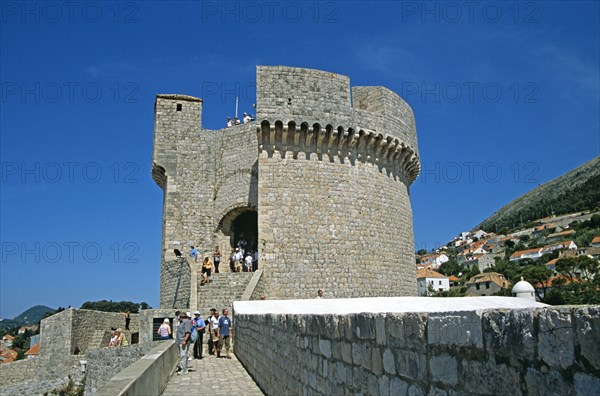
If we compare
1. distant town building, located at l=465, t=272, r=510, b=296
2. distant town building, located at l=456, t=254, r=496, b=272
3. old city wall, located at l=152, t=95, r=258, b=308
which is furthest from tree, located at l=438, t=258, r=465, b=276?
old city wall, located at l=152, t=95, r=258, b=308

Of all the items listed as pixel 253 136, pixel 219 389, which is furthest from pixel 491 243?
pixel 219 389

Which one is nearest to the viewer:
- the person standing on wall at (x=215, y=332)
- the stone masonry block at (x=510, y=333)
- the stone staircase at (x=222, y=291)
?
the stone masonry block at (x=510, y=333)

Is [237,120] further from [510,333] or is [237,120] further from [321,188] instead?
[510,333]

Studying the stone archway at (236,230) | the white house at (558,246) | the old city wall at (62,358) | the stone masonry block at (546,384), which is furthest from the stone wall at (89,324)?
the white house at (558,246)

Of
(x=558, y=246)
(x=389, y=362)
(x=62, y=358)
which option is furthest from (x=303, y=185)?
(x=558, y=246)

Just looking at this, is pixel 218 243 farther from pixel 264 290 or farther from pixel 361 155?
pixel 361 155

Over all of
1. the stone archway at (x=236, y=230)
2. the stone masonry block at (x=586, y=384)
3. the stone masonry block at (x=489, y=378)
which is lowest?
the stone masonry block at (x=489, y=378)

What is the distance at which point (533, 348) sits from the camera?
1.72 meters

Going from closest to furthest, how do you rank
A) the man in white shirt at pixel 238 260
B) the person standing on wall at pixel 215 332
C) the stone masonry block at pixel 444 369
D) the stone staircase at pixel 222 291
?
1. the stone masonry block at pixel 444 369
2. the person standing on wall at pixel 215 332
3. the stone staircase at pixel 222 291
4. the man in white shirt at pixel 238 260

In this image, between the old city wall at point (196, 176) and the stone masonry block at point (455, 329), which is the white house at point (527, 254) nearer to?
the old city wall at point (196, 176)

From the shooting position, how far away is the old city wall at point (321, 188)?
614 inches

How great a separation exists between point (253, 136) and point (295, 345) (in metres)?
15.1

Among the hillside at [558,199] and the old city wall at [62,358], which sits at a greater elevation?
the hillside at [558,199]

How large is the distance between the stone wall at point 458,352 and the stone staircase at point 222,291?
36.2 feet
